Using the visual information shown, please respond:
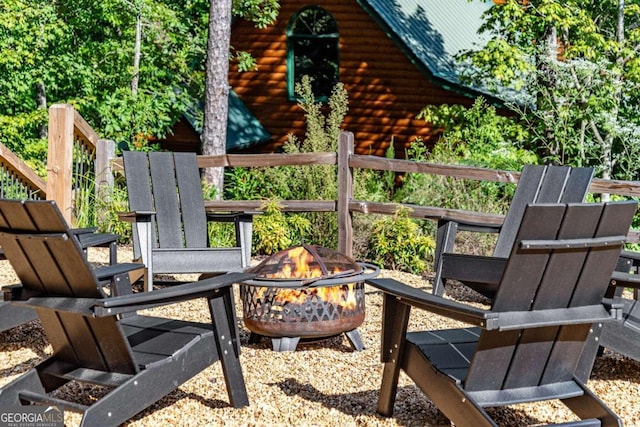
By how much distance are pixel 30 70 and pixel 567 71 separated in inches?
321

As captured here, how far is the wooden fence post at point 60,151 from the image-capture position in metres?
8.16

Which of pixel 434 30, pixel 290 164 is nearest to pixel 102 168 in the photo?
pixel 290 164

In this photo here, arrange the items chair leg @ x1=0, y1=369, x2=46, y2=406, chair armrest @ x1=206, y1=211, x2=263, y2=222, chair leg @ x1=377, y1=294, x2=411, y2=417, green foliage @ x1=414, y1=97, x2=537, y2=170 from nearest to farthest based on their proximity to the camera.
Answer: chair leg @ x1=0, y1=369, x2=46, y2=406
chair leg @ x1=377, y1=294, x2=411, y2=417
chair armrest @ x1=206, y1=211, x2=263, y2=222
green foliage @ x1=414, y1=97, x2=537, y2=170

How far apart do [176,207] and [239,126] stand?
961 cm

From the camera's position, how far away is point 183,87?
47.3ft

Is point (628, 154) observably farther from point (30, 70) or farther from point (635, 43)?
point (30, 70)

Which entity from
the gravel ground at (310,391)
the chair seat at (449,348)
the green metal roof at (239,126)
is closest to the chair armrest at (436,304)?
the chair seat at (449,348)

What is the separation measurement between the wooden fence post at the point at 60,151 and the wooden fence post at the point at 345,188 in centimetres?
261

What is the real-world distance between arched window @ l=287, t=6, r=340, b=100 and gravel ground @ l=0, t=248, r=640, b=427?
1157 cm

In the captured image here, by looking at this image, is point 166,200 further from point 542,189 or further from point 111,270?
point 542,189

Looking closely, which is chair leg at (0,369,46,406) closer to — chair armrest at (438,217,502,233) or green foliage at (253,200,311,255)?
chair armrest at (438,217,502,233)

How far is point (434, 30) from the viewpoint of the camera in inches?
615

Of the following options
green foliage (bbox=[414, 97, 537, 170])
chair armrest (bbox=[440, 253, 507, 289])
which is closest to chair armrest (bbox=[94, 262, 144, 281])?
chair armrest (bbox=[440, 253, 507, 289])

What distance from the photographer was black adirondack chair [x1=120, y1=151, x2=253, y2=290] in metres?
5.95
